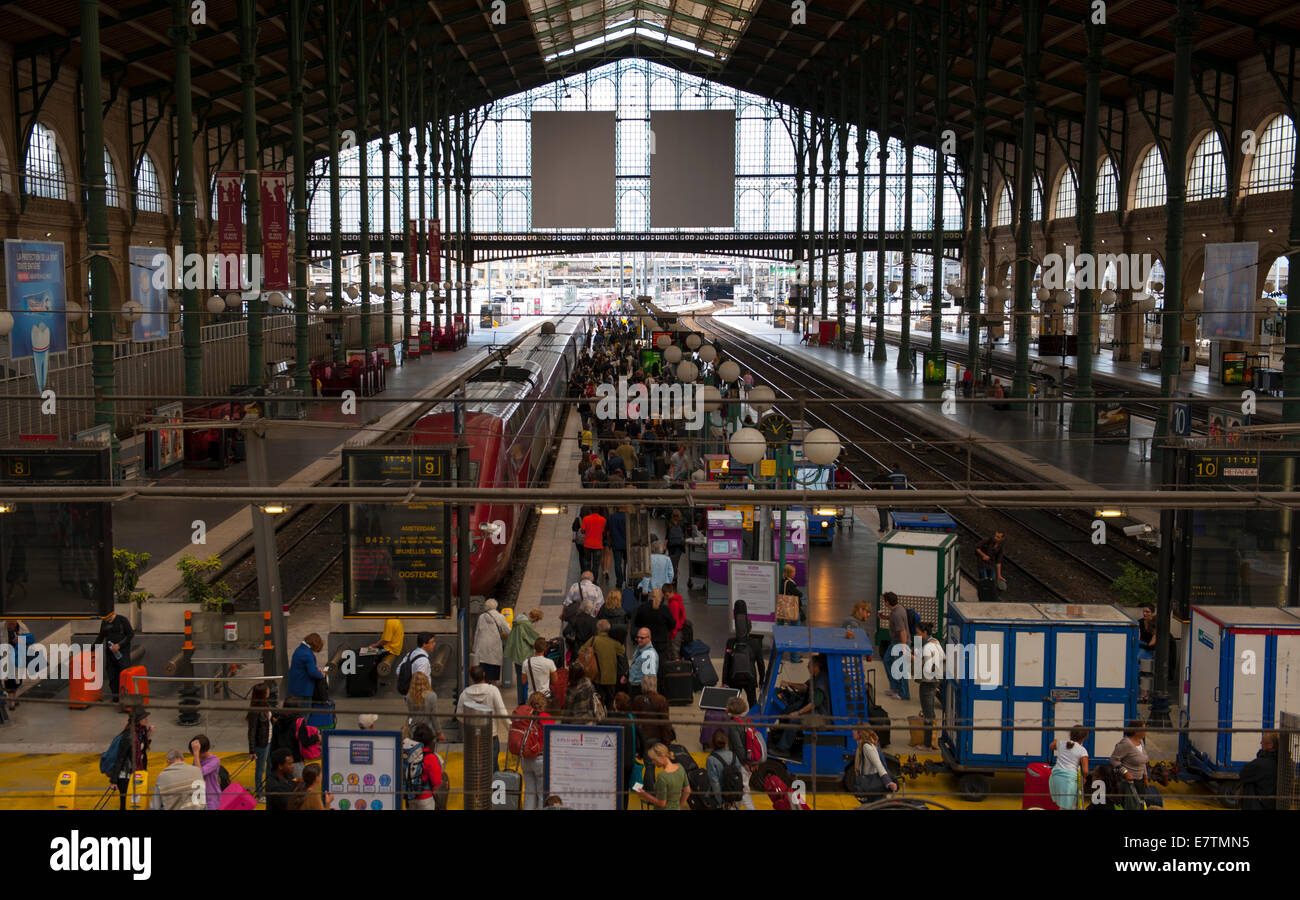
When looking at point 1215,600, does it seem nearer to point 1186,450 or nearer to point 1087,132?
point 1186,450

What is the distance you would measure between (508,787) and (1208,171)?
44.8 metres

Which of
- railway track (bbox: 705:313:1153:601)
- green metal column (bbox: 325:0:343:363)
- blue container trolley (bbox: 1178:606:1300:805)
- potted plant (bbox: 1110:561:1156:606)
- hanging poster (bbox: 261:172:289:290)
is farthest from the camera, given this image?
green metal column (bbox: 325:0:343:363)

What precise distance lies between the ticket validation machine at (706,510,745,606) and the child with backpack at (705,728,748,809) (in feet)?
25.2

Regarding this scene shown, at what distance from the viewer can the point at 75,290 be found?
4081 centimetres

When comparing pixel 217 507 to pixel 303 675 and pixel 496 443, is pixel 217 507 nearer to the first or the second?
pixel 496 443

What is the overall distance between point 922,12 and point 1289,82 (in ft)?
39.0

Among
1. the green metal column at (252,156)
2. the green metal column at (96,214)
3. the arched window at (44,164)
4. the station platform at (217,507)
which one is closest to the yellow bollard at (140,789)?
the station platform at (217,507)

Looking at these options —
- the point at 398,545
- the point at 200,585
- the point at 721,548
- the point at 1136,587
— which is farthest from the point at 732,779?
the point at 1136,587

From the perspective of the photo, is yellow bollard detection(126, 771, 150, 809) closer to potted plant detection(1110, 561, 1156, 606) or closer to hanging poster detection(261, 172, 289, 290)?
potted plant detection(1110, 561, 1156, 606)

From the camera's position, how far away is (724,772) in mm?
10000

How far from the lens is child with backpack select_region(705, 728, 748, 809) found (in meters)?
9.86

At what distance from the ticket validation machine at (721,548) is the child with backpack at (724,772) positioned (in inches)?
302

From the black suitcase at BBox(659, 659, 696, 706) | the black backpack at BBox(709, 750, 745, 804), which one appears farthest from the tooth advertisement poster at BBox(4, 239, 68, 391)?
the black backpack at BBox(709, 750, 745, 804)
